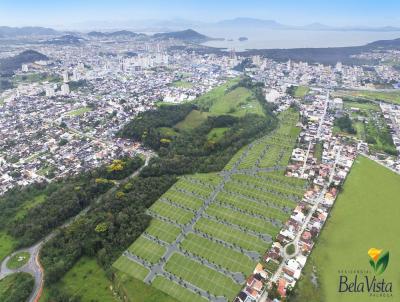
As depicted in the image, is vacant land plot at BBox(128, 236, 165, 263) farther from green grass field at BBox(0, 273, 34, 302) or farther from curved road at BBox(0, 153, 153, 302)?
green grass field at BBox(0, 273, 34, 302)

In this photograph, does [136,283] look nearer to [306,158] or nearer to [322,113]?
[306,158]

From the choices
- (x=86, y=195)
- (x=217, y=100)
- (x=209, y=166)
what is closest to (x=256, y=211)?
(x=209, y=166)

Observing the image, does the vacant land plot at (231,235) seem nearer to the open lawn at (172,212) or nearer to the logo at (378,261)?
the open lawn at (172,212)

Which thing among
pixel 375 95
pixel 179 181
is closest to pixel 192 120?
pixel 179 181

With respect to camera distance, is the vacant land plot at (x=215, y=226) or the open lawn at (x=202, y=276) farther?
the vacant land plot at (x=215, y=226)

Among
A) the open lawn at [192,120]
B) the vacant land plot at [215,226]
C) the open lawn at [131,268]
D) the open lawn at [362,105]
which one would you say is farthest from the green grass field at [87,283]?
the open lawn at [362,105]

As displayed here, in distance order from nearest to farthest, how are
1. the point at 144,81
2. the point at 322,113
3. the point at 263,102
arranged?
the point at 322,113 < the point at 263,102 < the point at 144,81
